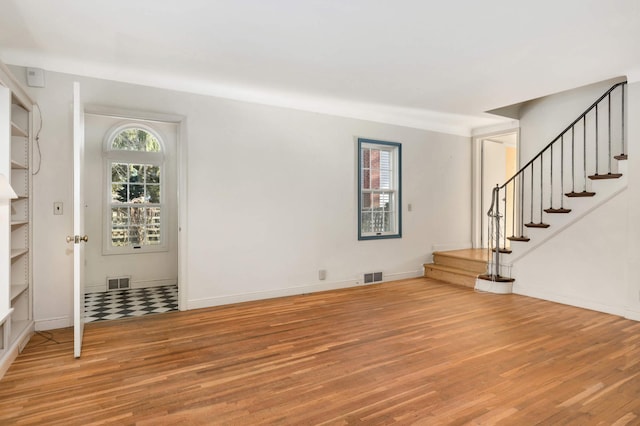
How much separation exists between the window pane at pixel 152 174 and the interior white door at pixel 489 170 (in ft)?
18.8

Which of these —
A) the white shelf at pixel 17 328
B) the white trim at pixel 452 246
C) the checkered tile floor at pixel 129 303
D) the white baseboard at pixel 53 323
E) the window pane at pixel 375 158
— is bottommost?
the checkered tile floor at pixel 129 303

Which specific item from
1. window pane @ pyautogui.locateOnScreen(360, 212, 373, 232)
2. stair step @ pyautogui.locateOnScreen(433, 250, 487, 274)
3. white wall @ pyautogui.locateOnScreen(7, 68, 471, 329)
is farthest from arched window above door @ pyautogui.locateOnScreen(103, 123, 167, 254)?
stair step @ pyautogui.locateOnScreen(433, 250, 487, 274)

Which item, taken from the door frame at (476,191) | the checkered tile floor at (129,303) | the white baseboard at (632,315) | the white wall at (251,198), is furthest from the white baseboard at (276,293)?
the white baseboard at (632,315)

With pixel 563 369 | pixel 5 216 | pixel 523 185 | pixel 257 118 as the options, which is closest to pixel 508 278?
pixel 523 185

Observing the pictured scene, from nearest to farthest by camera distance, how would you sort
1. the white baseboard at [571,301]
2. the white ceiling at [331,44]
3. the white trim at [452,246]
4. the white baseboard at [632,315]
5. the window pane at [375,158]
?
the white ceiling at [331,44] < the white baseboard at [632,315] < the white baseboard at [571,301] < the window pane at [375,158] < the white trim at [452,246]

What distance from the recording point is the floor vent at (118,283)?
5.46 meters

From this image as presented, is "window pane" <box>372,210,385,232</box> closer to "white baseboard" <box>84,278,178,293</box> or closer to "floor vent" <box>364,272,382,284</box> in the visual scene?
"floor vent" <box>364,272,382,284</box>

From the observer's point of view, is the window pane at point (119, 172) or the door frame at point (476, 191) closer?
the window pane at point (119, 172)

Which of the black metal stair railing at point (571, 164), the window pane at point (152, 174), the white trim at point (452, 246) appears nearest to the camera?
the black metal stair railing at point (571, 164)

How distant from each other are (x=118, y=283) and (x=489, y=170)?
21.9 feet

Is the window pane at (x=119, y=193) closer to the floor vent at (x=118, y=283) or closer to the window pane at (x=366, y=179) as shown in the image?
the floor vent at (x=118, y=283)

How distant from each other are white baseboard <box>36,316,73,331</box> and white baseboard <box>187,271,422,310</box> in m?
1.18

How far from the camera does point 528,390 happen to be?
2.43 metres

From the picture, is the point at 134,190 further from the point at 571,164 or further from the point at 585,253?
the point at 571,164
